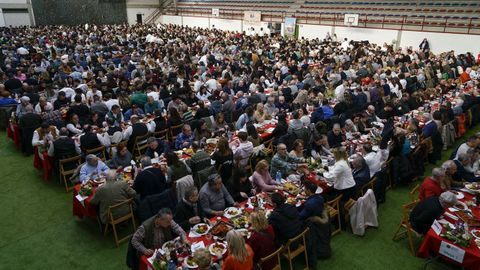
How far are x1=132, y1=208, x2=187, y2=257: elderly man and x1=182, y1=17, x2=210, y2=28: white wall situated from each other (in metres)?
37.9

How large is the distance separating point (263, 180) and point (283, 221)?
1.65m

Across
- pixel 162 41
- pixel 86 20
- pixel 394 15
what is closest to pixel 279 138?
pixel 162 41

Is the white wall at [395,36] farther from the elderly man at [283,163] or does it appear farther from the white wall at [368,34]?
the elderly man at [283,163]

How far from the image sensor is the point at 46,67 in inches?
657

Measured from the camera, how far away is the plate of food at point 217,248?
16.2ft

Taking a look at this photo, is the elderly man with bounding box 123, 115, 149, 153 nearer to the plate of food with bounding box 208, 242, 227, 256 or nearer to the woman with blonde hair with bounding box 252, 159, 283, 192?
the woman with blonde hair with bounding box 252, 159, 283, 192

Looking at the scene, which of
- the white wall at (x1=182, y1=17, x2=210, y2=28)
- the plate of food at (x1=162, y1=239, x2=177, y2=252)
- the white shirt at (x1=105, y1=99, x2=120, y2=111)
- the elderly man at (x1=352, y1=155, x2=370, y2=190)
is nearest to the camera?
the plate of food at (x1=162, y1=239, x2=177, y2=252)

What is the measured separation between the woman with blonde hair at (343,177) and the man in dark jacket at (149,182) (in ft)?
11.3

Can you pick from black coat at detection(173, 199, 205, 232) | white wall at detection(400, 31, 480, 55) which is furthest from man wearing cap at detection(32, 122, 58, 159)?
white wall at detection(400, 31, 480, 55)

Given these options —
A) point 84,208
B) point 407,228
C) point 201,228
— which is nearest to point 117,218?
point 84,208

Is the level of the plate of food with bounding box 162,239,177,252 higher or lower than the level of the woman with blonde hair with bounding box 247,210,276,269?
lower

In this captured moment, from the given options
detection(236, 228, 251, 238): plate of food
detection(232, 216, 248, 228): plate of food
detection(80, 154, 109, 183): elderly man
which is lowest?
detection(236, 228, 251, 238): plate of food

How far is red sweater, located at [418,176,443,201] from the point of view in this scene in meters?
6.29

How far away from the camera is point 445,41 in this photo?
22.5m
